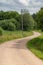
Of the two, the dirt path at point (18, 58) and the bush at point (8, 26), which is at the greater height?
the dirt path at point (18, 58)

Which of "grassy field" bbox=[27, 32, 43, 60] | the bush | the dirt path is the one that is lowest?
the bush

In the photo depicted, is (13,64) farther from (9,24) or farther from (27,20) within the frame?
(27,20)

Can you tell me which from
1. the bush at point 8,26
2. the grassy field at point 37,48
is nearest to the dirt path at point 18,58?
the grassy field at point 37,48

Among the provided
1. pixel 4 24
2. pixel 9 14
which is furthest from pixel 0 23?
pixel 9 14

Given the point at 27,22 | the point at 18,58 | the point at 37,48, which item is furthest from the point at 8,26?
the point at 18,58

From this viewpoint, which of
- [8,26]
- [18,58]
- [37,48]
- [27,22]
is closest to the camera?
[18,58]

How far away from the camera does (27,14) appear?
10225 cm

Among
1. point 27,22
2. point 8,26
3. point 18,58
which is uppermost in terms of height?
point 18,58

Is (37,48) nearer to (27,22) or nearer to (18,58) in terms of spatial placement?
(18,58)

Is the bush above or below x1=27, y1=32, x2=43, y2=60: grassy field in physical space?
below

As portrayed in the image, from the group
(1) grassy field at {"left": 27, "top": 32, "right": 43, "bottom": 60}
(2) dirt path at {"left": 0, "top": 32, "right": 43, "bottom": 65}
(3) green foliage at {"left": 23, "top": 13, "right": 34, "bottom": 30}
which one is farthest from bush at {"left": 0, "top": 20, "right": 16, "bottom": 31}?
(2) dirt path at {"left": 0, "top": 32, "right": 43, "bottom": 65}

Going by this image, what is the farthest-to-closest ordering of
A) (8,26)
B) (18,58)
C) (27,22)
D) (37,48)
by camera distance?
(27,22), (8,26), (37,48), (18,58)

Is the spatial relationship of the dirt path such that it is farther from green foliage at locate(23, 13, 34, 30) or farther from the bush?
green foliage at locate(23, 13, 34, 30)

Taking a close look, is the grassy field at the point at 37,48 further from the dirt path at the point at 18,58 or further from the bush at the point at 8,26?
the bush at the point at 8,26
